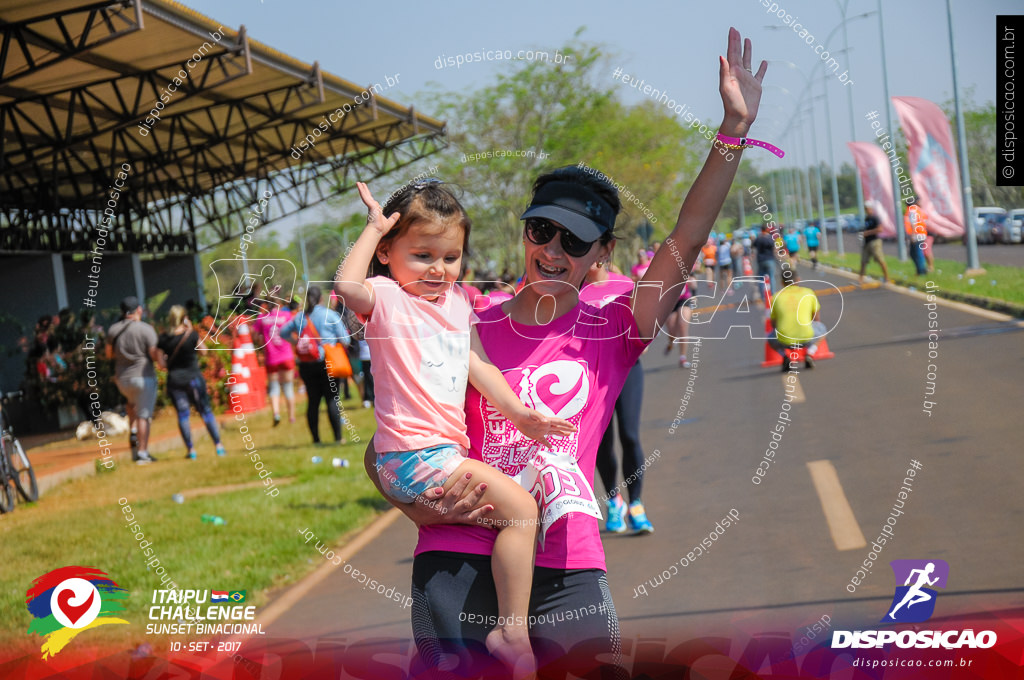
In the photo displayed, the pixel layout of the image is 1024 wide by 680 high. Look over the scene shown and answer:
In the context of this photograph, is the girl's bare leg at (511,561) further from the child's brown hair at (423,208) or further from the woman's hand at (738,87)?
the woman's hand at (738,87)

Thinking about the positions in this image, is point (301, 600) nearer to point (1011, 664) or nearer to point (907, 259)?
point (1011, 664)

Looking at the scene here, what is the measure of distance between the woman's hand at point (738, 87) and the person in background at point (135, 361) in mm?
10351

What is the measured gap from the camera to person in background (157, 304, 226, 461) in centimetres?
1233

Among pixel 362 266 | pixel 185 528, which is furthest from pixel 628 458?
pixel 362 266

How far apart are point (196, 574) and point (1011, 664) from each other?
478cm

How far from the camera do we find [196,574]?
21.9 ft

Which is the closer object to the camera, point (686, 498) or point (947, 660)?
point (947, 660)

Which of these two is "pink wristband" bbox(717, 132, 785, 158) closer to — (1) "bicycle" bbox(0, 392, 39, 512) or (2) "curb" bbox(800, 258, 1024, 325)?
(1) "bicycle" bbox(0, 392, 39, 512)

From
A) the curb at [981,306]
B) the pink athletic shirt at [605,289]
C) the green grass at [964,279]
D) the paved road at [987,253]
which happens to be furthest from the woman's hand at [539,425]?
the paved road at [987,253]

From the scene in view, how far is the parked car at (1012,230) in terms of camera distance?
136 feet

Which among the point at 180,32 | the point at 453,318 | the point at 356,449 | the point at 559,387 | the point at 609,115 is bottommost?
the point at 356,449

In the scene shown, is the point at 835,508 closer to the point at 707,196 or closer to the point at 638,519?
the point at 638,519

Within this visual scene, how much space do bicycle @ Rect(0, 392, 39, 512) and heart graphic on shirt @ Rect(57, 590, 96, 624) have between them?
4.52 m

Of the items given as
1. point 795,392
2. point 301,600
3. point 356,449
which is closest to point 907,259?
point 795,392
